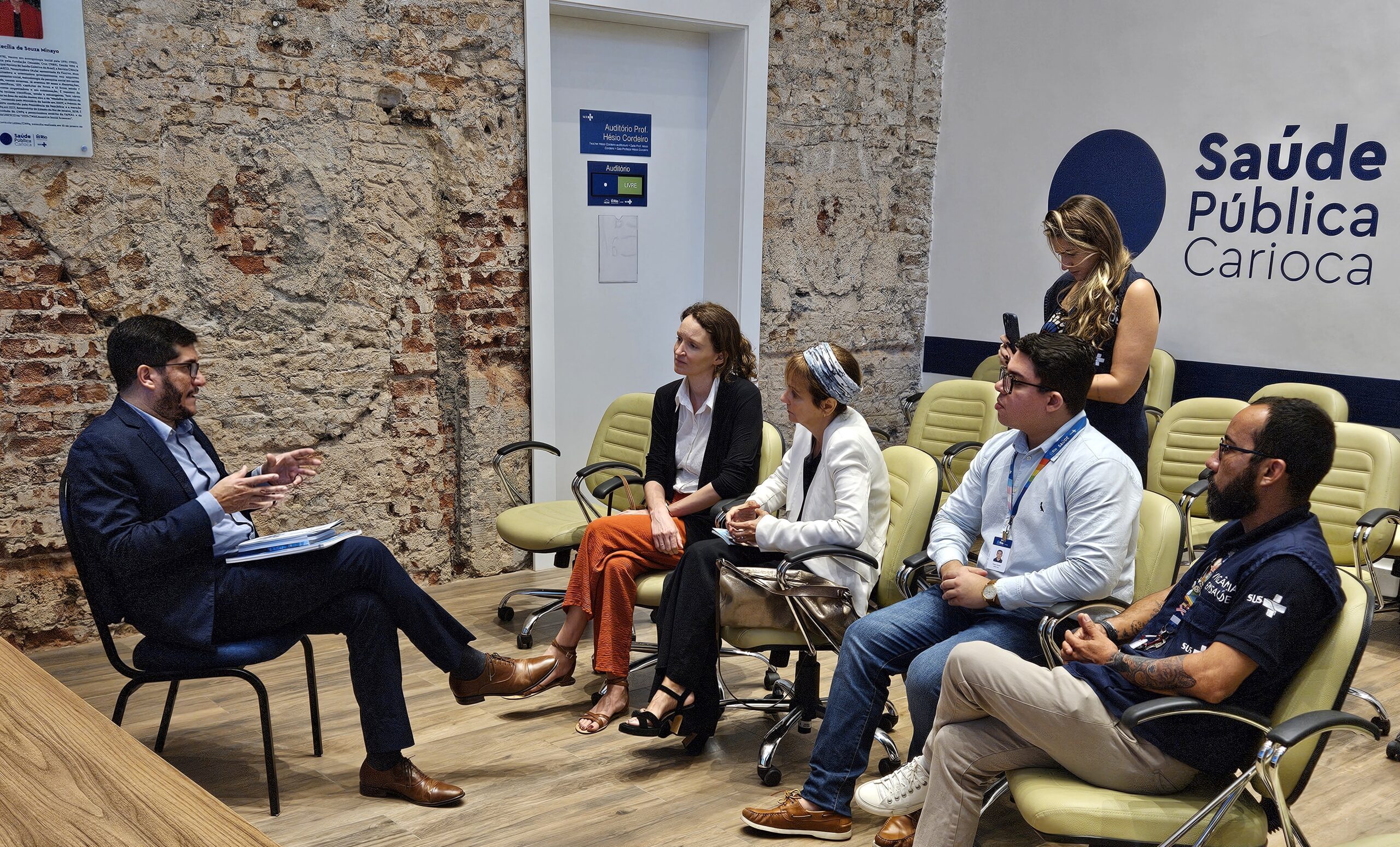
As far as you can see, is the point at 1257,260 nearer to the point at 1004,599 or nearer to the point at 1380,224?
the point at 1380,224

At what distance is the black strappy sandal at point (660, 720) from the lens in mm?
3156

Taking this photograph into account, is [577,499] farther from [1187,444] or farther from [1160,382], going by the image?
[1160,382]

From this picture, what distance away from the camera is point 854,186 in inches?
237

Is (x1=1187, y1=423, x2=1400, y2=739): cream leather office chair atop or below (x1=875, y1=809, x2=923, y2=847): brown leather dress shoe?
atop

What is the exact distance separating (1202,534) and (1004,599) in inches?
67.8

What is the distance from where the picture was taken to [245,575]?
2.81 m

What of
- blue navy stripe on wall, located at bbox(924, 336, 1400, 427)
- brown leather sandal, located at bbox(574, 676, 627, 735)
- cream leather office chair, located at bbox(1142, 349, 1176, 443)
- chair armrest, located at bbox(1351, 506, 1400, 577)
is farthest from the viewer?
cream leather office chair, located at bbox(1142, 349, 1176, 443)

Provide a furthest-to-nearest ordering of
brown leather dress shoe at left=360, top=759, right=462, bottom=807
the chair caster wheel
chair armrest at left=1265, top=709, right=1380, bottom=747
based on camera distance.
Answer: the chair caster wheel → brown leather dress shoe at left=360, top=759, right=462, bottom=807 → chair armrest at left=1265, top=709, right=1380, bottom=747

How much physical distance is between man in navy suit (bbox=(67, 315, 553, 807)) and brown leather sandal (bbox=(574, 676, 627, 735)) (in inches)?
20.8

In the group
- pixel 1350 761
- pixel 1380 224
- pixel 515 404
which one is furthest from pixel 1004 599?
pixel 1380 224

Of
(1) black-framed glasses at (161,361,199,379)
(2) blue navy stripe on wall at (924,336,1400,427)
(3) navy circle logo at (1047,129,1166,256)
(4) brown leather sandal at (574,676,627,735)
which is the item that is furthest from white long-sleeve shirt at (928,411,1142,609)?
(3) navy circle logo at (1047,129,1166,256)

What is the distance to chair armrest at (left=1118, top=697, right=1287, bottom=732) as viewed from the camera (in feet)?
6.51

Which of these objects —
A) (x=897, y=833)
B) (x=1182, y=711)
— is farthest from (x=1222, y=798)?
(x=897, y=833)

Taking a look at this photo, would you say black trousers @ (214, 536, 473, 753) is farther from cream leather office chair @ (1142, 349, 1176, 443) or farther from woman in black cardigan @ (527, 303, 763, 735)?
cream leather office chair @ (1142, 349, 1176, 443)
